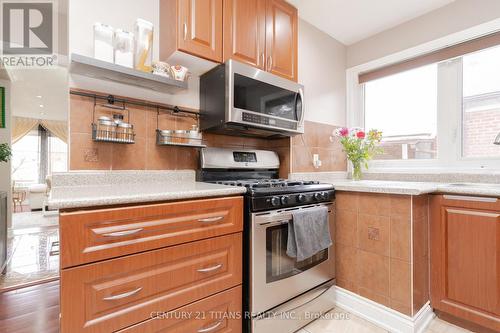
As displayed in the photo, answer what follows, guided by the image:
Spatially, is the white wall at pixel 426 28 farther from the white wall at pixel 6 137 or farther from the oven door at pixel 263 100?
the white wall at pixel 6 137

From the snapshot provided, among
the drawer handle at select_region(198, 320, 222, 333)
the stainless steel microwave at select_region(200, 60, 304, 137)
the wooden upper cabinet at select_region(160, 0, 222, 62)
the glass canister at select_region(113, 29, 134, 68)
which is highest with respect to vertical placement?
the wooden upper cabinet at select_region(160, 0, 222, 62)

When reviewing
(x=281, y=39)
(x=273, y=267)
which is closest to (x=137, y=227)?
(x=273, y=267)

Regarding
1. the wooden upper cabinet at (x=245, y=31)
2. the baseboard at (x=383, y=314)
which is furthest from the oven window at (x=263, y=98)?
the baseboard at (x=383, y=314)

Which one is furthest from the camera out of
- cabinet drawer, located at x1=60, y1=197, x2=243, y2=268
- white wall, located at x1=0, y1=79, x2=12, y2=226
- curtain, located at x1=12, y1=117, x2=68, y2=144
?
curtain, located at x1=12, y1=117, x2=68, y2=144

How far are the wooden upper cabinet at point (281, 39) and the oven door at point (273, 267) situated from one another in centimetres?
114

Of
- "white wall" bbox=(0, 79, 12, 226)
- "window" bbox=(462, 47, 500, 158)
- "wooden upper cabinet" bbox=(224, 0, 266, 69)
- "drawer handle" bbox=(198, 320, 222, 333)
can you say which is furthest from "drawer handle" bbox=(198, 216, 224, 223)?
"white wall" bbox=(0, 79, 12, 226)

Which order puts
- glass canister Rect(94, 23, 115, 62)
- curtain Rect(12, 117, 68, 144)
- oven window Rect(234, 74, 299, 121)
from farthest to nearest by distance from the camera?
curtain Rect(12, 117, 68, 144) < oven window Rect(234, 74, 299, 121) < glass canister Rect(94, 23, 115, 62)

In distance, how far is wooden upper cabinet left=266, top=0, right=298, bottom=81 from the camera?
6.15ft

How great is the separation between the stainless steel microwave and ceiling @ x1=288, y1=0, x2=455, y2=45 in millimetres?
846

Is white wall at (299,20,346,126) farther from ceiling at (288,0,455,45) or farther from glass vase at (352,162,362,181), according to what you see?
glass vase at (352,162,362,181)

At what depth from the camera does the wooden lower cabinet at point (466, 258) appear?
1.41m

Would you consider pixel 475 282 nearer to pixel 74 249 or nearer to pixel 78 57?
pixel 74 249

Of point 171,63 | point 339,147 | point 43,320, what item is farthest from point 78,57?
point 339,147

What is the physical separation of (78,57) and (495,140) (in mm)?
2804
